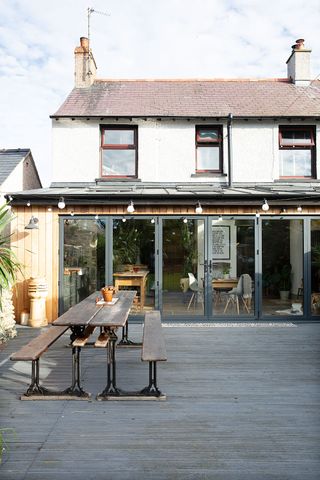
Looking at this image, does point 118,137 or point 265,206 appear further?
point 118,137

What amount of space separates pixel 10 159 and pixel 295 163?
26.5 feet

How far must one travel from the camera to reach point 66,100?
1116cm

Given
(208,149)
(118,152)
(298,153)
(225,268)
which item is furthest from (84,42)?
(225,268)

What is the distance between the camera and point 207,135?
1069 centimetres

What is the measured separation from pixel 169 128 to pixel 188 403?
8.01 m

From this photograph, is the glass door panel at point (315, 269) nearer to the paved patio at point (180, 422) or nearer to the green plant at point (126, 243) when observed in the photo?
the paved patio at point (180, 422)

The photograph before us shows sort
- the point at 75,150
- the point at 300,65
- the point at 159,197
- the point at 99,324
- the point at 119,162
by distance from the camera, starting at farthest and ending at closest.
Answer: the point at 300,65 < the point at 119,162 < the point at 75,150 < the point at 159,197 < the point at 99,324

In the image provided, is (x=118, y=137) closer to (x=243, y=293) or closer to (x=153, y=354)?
(x=243, y=293)

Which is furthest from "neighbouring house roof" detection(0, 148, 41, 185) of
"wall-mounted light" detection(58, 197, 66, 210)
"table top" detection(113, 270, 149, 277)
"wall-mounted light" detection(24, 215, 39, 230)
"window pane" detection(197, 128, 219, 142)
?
"window pane" detection(197, 128, 219, 142)

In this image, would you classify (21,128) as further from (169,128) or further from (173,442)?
(173,442)

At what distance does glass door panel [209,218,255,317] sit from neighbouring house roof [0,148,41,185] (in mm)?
5661

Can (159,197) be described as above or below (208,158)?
below

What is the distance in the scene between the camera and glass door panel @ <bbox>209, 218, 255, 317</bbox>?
8539 mm

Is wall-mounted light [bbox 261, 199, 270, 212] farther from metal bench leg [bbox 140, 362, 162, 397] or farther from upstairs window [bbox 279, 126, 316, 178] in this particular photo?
metal bench leg [bbox 140, 362, 162, 397]
